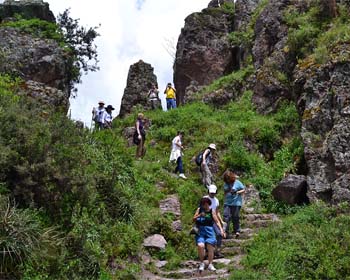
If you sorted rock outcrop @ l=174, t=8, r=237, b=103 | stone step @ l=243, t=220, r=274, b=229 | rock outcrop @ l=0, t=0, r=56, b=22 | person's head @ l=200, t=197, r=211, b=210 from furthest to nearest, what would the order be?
1. rock outcrop @ l=174, t=8, r=237, b=103
2. rock outcrop @ l=0, t=0, r=56, b=22
3. stone step @ l=243, t=220, r=274, b=229
4. person's head @ l=200, t=197, r=211, b=210

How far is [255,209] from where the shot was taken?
16.2m

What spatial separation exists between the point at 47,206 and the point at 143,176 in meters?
7.22

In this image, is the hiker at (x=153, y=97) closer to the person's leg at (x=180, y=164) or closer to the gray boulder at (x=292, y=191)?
the person's leg at (x=180, y=164)

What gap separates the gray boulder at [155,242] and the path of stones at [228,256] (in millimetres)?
602

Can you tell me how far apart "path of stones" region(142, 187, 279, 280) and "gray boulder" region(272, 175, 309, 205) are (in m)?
0.80

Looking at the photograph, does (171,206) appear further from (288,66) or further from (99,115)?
(288,66)

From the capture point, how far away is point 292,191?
16016 mm

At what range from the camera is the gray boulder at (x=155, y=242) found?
12977mm

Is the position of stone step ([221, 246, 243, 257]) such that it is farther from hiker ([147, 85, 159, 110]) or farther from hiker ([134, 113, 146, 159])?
hiker ([147, 85, 159, 110])

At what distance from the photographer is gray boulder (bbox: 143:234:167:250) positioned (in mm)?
12977

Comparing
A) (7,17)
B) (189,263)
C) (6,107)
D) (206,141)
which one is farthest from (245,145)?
(7,17)

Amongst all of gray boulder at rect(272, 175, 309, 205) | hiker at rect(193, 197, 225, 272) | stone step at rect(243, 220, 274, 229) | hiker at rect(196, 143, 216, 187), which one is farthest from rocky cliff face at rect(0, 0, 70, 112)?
hiker at rect(193, 197, 225, 272)

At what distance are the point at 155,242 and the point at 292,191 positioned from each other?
4777 mm

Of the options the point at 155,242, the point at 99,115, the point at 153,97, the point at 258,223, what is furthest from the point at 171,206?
the point at 153,97
